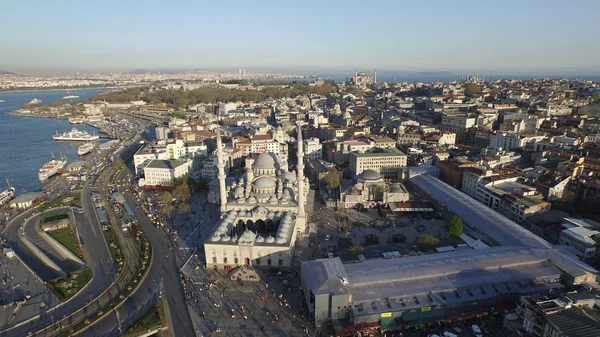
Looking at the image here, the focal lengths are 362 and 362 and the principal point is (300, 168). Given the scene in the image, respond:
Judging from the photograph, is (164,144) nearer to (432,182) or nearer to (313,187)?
(313,187)

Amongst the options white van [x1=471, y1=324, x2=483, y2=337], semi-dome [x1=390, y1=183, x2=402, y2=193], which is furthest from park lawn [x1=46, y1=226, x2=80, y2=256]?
semi-dome [x1=390, y1=183, x2=402, y2=193]

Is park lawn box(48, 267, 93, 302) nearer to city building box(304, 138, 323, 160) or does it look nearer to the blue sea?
the blue sea

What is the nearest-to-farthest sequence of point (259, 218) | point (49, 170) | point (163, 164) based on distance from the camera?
point (259, 218)
point (163, 164)
point (49, 170)

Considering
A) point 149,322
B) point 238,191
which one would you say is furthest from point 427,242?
point 149,322

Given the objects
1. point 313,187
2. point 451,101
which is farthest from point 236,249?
point 451,101

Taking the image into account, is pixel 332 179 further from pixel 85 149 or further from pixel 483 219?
pixel 85 149

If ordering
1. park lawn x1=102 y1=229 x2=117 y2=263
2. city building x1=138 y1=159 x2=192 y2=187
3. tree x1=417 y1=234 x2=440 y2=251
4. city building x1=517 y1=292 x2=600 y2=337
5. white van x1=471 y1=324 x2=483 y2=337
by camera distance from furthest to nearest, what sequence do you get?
1. city building x1=138 y1=159 x2=192 y2=187
2. park lawn x1=102 y1=229 x2=117 y2=263
3. tree x1=417 y1=234 x2=440 y2=251
4. white van x1=471 y1=324 x2=483 y2=337
5. city building x1=517 y1=292 x2=600 y2=337
